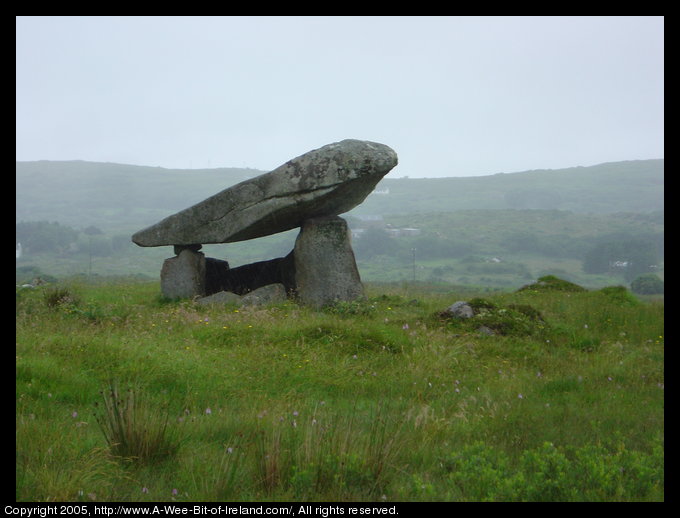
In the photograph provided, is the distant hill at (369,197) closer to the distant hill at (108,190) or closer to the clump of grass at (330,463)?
the distant hill at (108,190)

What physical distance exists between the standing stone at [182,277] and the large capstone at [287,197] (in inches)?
15.3

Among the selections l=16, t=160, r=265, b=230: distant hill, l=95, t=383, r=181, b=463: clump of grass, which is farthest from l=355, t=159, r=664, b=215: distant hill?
l=95, t=383, r=181, b=463: clump of grass

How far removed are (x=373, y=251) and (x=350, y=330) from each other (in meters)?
65.1

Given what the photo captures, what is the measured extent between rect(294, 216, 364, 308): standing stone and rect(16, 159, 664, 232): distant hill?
8382 cm

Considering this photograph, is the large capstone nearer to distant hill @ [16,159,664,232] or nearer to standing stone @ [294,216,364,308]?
standing stone @ [294,216,364,308]

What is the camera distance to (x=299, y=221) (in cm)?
1617

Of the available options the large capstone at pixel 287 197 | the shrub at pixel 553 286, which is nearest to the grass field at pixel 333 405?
the large capstone at pixel 287 197

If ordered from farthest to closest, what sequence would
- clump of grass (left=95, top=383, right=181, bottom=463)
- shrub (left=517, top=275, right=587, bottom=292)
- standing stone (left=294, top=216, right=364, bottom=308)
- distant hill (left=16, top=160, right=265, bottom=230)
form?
distant hill (left=16, top=160, right=265, bottom=230), shrub (left=517, top=275, right=587, bottom=292), standing stone (left=294, top=216, right=364, bottom=308), clump of grass (left=95, top=383, right=181, bottom=463)

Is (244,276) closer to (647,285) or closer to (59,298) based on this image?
(59,298)

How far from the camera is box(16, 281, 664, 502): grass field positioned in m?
4.87

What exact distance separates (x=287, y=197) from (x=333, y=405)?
8.11 metres

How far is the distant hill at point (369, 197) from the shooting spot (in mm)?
109562

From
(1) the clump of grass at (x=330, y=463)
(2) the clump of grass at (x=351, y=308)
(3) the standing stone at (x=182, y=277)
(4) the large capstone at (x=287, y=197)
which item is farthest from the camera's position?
(3) the standing stone at (x=182, y=277)

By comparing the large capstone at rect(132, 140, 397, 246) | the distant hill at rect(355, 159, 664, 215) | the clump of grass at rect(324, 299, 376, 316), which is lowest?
the clump of grass at rect(324, 299, 376, 316)
